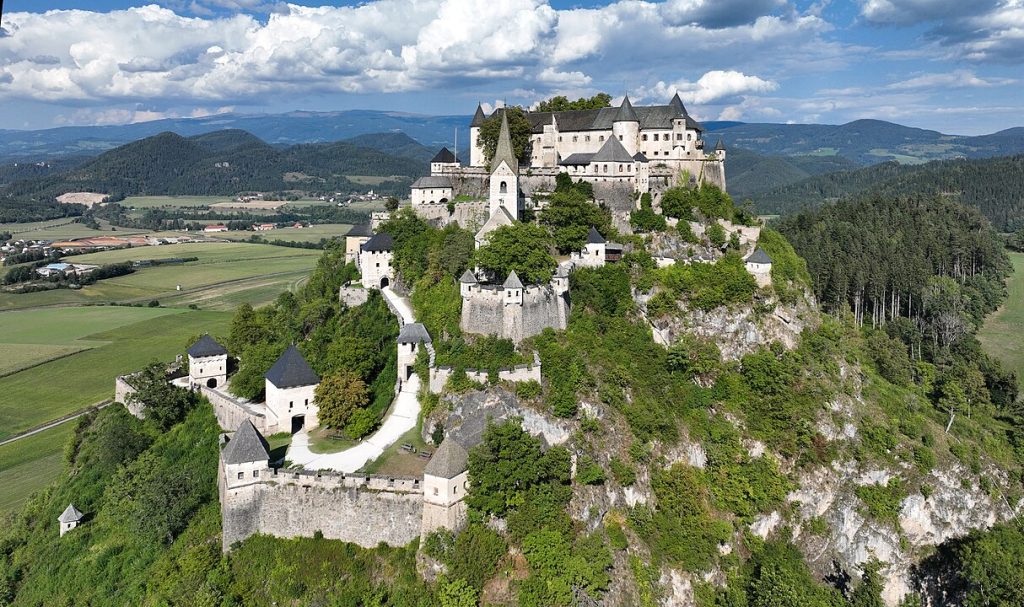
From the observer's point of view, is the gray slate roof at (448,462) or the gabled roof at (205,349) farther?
the gabled roof at (205,349)

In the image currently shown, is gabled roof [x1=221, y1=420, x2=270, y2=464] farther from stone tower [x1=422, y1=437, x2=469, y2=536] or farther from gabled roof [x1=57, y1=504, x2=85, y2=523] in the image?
gabled roof [x1=57, y1=504, x2=85, y2=523]

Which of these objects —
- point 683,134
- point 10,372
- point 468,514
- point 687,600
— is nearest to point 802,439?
point 687,600

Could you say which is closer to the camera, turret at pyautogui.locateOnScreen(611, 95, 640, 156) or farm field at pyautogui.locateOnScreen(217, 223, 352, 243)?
turret at pyautogui.locateOnScreen(611, 95, 640, 156)

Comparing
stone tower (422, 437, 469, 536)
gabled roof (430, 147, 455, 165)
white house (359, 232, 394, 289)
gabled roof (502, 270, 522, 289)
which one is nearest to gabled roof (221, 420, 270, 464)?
stone tower (422, 437, 469, 536)

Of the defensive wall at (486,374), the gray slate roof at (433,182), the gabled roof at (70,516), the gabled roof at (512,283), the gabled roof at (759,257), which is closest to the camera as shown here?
the defensive wall at (486,374)

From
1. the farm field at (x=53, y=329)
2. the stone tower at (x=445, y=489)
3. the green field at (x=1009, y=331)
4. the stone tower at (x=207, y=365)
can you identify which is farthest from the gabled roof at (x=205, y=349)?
the green field at (x=1009, y=331)

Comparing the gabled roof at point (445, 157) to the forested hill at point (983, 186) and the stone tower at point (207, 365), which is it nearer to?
the stone tower at point (207, 365)

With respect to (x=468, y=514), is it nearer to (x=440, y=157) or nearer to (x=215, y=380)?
(x=215, y=380)
